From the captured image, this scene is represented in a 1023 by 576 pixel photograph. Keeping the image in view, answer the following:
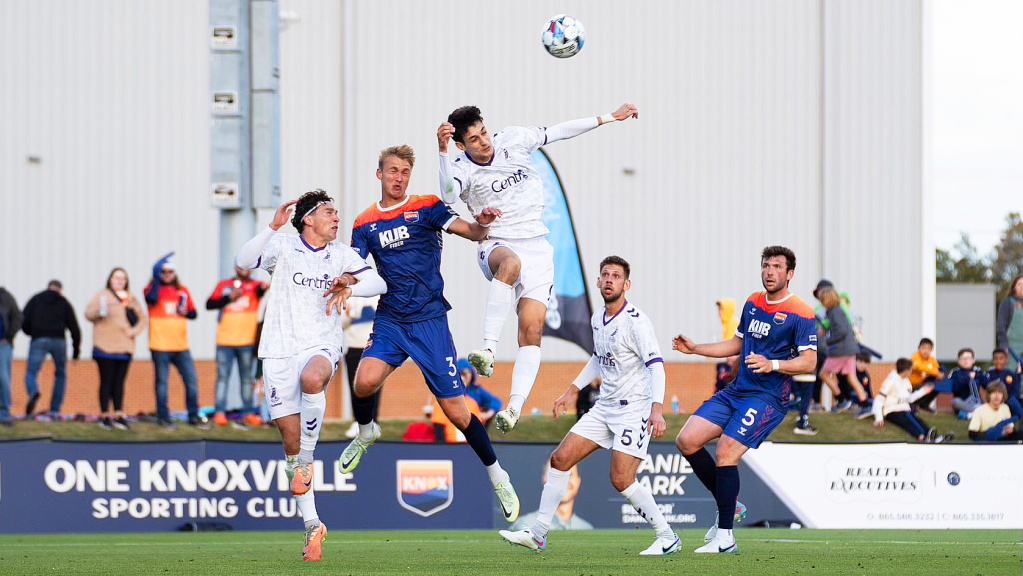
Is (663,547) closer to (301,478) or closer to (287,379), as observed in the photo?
(301,478)

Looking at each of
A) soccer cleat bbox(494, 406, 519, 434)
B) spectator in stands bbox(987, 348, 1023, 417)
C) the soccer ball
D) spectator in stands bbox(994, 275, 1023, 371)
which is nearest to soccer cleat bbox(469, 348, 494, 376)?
soccer cleat bbox(494, 406, 519, 434)

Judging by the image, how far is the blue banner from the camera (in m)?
19.0

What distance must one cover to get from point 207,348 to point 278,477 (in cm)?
1059

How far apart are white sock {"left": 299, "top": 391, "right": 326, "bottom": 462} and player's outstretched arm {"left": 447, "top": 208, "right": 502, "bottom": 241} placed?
157 cm

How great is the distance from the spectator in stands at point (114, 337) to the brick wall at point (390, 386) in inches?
317

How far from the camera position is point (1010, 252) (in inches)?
3000

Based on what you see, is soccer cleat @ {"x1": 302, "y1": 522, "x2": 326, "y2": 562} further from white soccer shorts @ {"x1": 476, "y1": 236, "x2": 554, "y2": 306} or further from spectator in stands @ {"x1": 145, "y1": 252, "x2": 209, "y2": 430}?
spectator in stands @ {"x1": 145, "y1": 252, "x2": 209, "y2": 430}

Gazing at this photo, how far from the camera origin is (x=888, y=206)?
84.6ft

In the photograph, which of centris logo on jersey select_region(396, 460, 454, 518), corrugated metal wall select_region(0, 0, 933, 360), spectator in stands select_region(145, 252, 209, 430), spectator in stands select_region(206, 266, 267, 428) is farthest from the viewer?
corrugated metal wall select_region(0, 0, 933, 360)

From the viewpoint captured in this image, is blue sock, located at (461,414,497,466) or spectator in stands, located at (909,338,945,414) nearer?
blue sock, located at (461,414,497,466)

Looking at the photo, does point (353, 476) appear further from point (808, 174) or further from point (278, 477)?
point (808, 174)

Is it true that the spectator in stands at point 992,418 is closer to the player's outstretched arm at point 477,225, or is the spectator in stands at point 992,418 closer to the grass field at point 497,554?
the grass field at point 497,554

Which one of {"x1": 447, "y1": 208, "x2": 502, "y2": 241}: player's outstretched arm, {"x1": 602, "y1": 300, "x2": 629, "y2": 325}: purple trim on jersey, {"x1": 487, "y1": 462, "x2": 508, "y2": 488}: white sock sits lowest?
{"x1": 487, "y1": 462, "x2": 508, "y2": 488}: white sock

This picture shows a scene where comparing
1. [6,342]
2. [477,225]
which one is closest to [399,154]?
[477,225]
